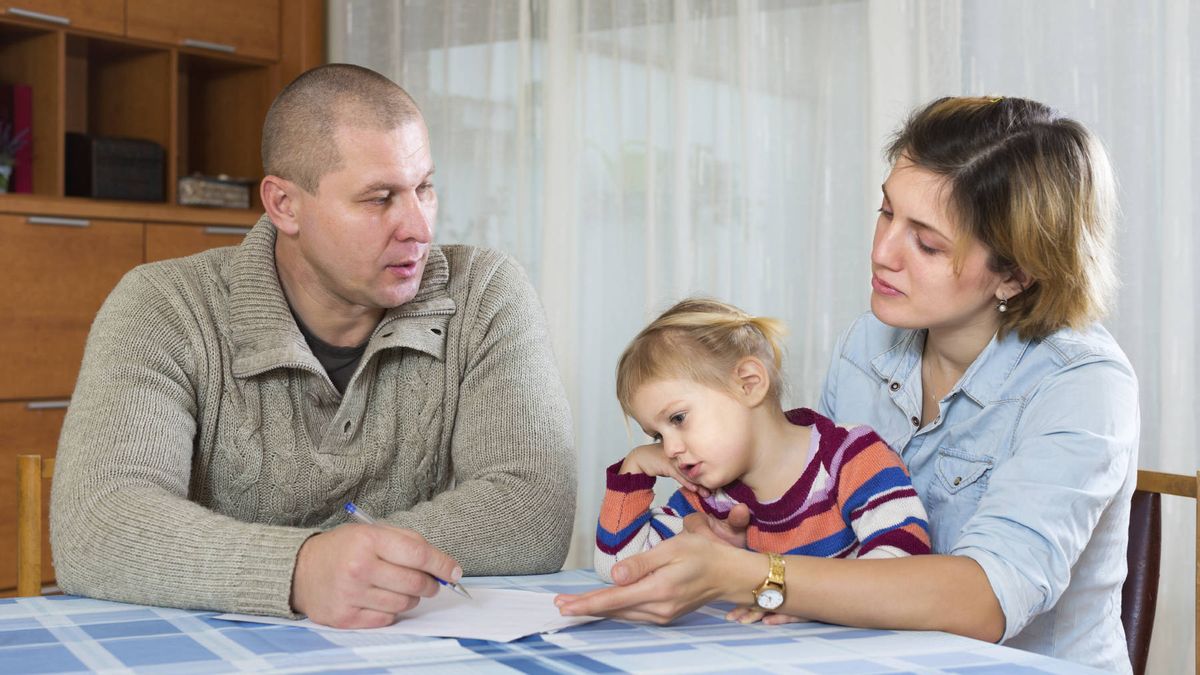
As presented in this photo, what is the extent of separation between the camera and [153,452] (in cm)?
151

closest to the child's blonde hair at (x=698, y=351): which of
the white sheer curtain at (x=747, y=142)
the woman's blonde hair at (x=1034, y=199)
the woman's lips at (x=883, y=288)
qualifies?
the woman's lips at (x=883, y=288)

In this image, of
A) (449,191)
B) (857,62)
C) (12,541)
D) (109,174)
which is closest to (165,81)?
(109,174)

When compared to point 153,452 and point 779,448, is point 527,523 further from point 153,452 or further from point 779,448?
point 153,452

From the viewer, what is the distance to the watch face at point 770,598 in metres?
1.22

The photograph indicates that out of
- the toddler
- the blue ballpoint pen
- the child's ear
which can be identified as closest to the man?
the blue ballpoint pen

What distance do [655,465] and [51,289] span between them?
8.58ft

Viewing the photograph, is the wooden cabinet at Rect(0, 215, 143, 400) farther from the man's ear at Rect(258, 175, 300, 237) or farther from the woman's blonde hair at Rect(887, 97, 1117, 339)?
the woman's blonde hair at Rect(887, 97, 1117, 339)

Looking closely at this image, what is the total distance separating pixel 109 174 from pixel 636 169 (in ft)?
5.14

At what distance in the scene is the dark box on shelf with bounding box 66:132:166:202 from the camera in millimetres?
3670

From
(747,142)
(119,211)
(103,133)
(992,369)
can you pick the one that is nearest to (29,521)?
(992,369)

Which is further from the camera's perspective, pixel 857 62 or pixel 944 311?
pixel 857 62

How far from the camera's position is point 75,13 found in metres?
3.60

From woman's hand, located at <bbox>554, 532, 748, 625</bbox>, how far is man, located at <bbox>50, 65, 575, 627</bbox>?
1.22 ft

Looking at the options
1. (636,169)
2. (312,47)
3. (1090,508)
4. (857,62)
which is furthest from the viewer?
(312,47)
